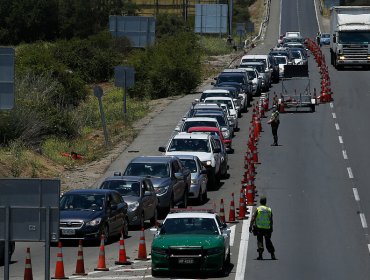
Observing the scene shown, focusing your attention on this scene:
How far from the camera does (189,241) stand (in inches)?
918

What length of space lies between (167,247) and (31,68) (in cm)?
4176

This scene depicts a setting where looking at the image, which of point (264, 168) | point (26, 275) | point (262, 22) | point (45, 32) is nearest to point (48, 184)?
point (26, 275)

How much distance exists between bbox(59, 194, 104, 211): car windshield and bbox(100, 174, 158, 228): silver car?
1749 mm

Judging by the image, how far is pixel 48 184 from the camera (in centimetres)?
1752

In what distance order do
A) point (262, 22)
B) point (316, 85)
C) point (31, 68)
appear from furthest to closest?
point (262, 22) → point (316, 85) → point (31, 68)

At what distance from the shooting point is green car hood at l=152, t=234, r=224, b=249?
23.2 metres

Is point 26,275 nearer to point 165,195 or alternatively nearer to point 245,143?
point 165,195

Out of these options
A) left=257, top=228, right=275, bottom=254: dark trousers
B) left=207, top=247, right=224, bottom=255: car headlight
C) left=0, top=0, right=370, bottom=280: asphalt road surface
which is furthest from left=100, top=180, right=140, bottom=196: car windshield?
left=207, top=247, right=224, bottom=255: car headlight

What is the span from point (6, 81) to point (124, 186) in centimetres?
424

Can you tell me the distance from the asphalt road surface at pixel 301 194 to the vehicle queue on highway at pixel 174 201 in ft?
1.57

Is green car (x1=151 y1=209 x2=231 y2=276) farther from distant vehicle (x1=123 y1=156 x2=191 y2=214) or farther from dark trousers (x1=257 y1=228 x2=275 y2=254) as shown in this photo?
distant vehicle (x1=123 y1=156 x2=191 y2=214)

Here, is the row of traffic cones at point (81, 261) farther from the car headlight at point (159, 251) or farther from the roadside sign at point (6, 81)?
the roadside sign at point (6, 81)

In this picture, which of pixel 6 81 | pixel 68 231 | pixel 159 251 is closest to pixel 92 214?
pixel 68 231

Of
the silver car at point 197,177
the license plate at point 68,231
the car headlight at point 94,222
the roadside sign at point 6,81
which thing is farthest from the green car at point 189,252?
the silver car at point 197,177
